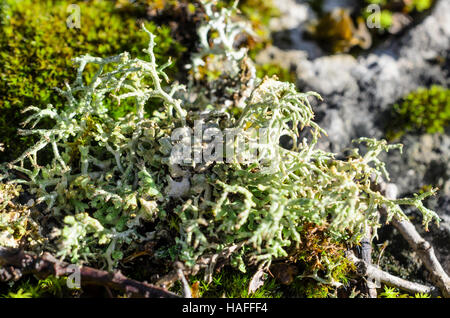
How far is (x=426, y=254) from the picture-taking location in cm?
281

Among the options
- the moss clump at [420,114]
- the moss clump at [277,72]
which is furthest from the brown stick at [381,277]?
the moss clump at [277,72]

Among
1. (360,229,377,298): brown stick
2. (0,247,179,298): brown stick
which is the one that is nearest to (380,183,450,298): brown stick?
(360,229,377,298): brown stick

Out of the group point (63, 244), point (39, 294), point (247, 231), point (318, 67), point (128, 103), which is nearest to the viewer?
point (63, 244)

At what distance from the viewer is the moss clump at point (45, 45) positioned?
3094mm

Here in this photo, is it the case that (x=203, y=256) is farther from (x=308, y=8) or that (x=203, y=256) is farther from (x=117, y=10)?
(x=308, y=8)

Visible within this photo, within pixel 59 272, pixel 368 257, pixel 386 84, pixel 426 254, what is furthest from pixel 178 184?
pixel 386 84

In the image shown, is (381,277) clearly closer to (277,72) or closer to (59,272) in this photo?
(59,272)

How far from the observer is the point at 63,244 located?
7.03ft

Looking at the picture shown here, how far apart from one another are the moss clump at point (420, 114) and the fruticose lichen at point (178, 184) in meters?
1.45

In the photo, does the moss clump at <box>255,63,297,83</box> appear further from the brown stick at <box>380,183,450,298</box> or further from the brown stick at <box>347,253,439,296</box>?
the brown stick at <box>347,253,439,296</box>

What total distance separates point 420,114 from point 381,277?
6.42 feet

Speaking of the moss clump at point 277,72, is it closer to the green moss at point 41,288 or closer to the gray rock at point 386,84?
the gray rock at point 386,84
